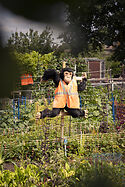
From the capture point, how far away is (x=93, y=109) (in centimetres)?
482

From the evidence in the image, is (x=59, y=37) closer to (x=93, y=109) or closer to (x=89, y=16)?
(x=89, y=16)

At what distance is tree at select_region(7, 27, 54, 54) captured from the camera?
0.94 feet

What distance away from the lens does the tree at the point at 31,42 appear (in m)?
0.29

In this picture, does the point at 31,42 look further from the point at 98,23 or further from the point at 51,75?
the point at 51,75

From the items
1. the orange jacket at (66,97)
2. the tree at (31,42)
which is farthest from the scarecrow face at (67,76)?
the tree at (31,42)

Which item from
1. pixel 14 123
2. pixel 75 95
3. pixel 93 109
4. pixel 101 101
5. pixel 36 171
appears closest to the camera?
pixel 36 171

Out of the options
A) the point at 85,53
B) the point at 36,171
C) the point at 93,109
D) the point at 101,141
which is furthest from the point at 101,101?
the point at 85,53

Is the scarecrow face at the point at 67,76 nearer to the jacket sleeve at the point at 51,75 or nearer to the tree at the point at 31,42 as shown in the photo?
the jacket sleeve at the point at 51,75

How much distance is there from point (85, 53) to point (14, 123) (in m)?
3.90

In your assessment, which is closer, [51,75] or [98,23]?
[98,23]

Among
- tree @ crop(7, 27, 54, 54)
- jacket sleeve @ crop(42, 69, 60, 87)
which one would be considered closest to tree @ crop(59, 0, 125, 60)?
tree @ crop(7, 27, 54, 54)

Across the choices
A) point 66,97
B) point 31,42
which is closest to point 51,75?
point 66,97

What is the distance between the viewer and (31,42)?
12.3 inches

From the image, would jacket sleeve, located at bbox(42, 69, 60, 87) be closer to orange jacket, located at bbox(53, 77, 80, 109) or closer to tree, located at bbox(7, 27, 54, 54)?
orange jacket, located at bbox(53, 77, 80, 109)
